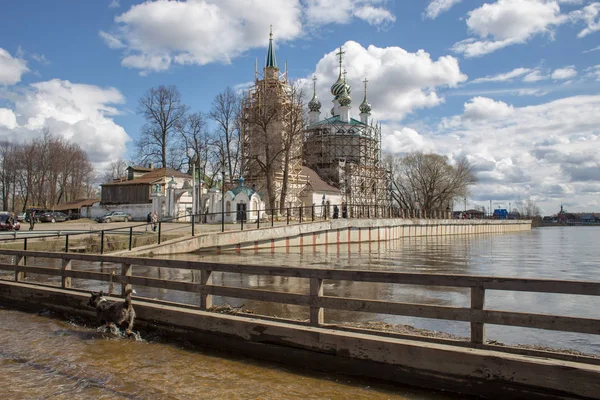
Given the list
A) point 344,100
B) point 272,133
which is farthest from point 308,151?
point 272,133

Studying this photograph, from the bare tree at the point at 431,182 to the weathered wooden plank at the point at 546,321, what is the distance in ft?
262

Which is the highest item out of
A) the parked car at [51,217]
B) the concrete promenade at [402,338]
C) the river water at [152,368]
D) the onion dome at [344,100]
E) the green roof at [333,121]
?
the onion dome at [344,100]

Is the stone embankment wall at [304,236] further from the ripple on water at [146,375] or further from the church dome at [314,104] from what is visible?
the church dome at [314,104]

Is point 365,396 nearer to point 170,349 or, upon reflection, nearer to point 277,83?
point 170,349

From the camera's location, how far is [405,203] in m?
87.6

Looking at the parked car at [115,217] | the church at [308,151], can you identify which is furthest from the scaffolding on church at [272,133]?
the parked car at [115,217]

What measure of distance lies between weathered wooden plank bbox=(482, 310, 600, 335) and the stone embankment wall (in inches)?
683

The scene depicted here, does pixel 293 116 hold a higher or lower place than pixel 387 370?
higher

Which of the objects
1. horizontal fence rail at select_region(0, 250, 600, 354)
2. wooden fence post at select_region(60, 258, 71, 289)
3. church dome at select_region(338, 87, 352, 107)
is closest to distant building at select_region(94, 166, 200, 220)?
wooden fence post at select_region(60, 258, 71, 289)

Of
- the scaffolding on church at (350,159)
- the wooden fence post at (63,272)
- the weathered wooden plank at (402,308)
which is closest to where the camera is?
the weathered wooden plank at (402,308)

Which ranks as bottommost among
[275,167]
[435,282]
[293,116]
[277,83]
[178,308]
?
[178,308]

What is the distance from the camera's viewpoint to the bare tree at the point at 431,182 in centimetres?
8431

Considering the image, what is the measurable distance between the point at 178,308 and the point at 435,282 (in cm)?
401

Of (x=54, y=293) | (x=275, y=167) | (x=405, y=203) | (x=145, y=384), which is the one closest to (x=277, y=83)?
(x=275, y=167)
